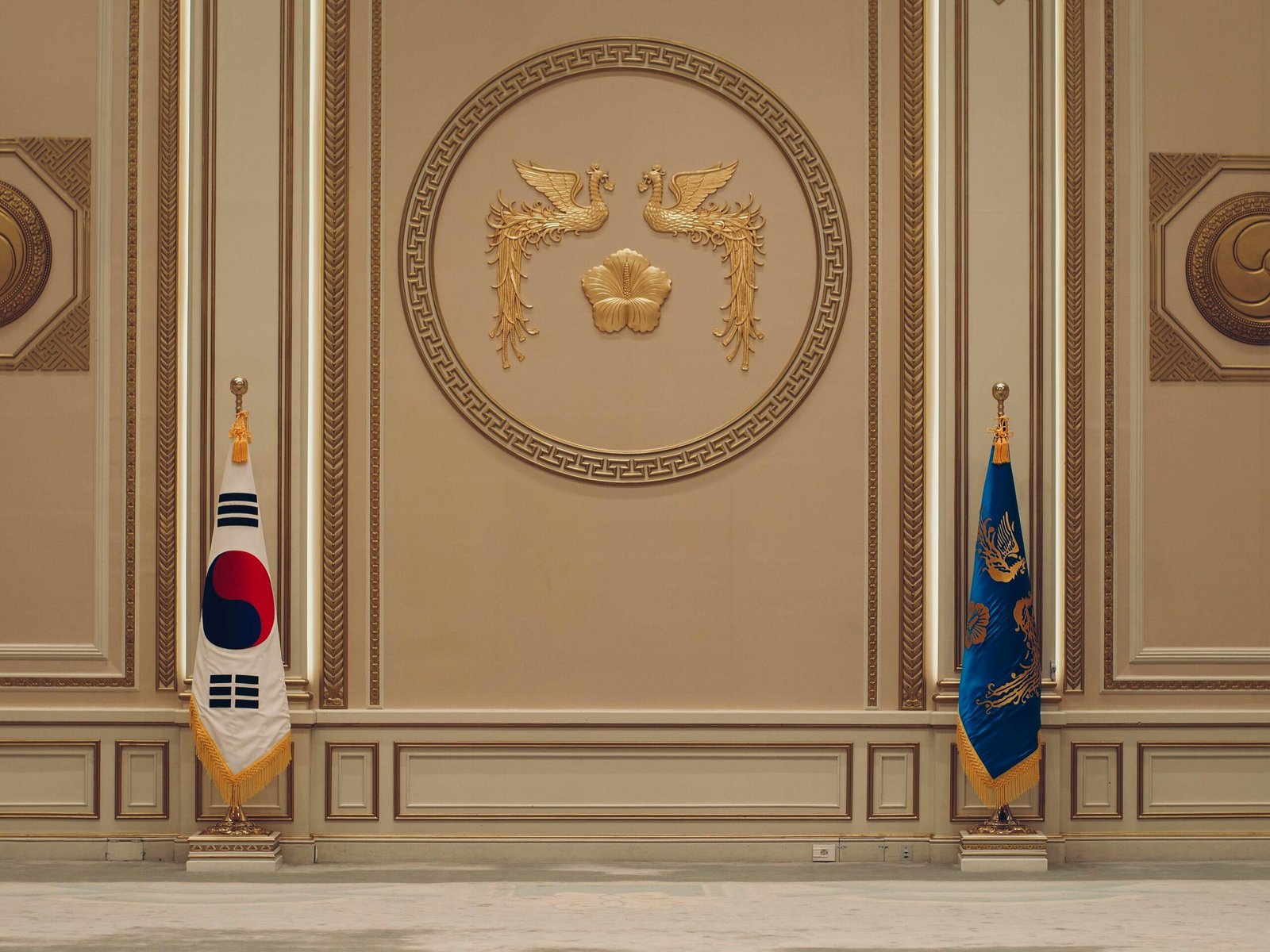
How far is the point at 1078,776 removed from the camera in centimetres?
554

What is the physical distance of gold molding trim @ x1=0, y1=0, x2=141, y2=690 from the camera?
5.50 metres

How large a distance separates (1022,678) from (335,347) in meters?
3.17

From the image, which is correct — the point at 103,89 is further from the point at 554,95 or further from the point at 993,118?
the point at 993,118

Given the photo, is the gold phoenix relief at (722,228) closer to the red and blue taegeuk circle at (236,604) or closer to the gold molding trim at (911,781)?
the gold molding trim at (911,781)

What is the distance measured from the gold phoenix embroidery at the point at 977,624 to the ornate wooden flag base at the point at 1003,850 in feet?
2.33

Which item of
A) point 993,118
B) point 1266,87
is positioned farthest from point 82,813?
point 1266,87

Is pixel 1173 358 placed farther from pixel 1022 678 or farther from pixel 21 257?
pixel 21 257

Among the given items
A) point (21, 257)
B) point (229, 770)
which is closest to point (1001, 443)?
point (229, 770)

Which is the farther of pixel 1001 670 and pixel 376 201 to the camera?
pixel 376 201

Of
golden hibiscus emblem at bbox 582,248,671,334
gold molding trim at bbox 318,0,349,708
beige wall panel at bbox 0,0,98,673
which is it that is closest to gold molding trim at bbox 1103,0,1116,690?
golden hibiscus emblem at bbox 582,248,671,334

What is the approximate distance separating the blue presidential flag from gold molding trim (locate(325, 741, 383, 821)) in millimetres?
2432

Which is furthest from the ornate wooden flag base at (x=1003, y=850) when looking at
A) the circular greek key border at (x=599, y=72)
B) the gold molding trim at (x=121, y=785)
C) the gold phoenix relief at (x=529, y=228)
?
the gold molding trim at (x=121, y=785)

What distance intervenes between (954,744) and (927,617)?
54 centimetres

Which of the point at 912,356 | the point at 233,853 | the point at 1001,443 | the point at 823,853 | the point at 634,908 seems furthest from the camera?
the point at 912,356
